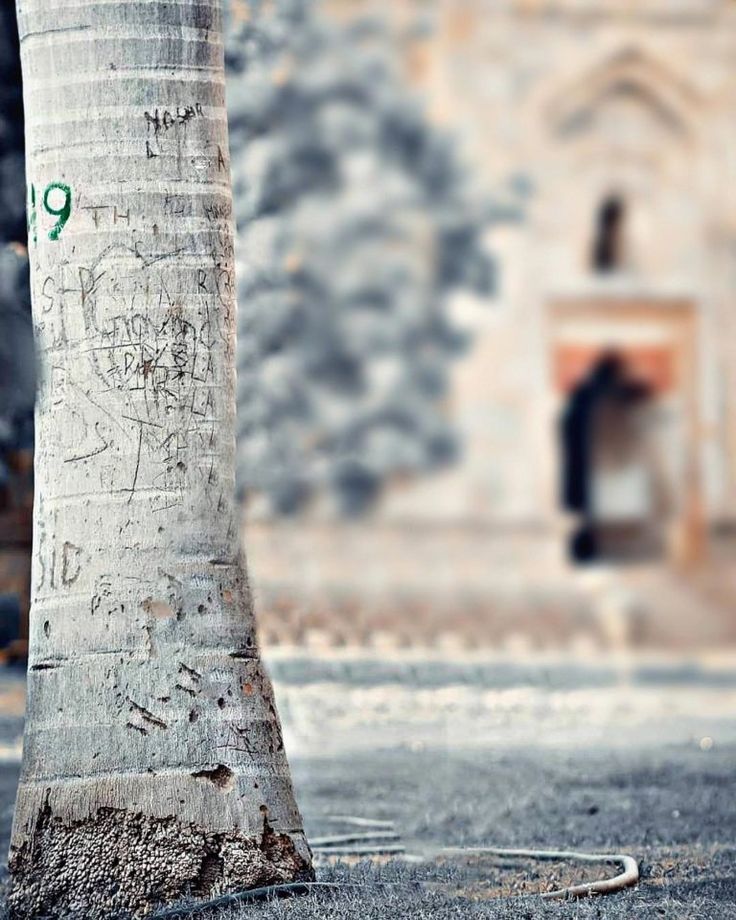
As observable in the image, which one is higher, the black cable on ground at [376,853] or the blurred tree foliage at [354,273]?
the blurred tree foliage at [354,273]

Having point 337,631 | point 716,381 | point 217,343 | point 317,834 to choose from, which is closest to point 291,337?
point 337,631

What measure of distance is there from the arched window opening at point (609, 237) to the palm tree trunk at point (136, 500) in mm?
17983

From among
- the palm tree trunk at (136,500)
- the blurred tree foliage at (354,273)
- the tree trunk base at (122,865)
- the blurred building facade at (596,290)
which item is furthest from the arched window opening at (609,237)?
the tree trunk base at (122,865)

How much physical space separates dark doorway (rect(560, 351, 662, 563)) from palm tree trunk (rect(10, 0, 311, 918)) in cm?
1750

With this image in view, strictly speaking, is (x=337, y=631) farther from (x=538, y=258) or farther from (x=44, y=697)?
(x=44, y=697)

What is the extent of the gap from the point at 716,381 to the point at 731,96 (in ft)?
10.3

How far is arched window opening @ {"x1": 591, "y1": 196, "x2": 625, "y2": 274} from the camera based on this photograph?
74.2 feet

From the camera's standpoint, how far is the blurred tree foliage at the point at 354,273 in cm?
1712

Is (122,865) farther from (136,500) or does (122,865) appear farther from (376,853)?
(376,853)

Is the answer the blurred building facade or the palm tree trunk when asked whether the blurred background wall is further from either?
the palm tree trunk

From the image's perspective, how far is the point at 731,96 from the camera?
75.1 feet

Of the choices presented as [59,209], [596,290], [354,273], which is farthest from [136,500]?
[596,290]

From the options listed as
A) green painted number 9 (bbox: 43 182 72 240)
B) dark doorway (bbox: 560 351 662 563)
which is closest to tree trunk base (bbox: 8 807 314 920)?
green painted number 9 (bbox: 43 182 72 240)

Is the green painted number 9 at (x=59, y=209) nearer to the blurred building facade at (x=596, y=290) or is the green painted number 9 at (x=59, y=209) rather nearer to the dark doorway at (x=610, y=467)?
the blurred building facade at (x=596, y=290)
